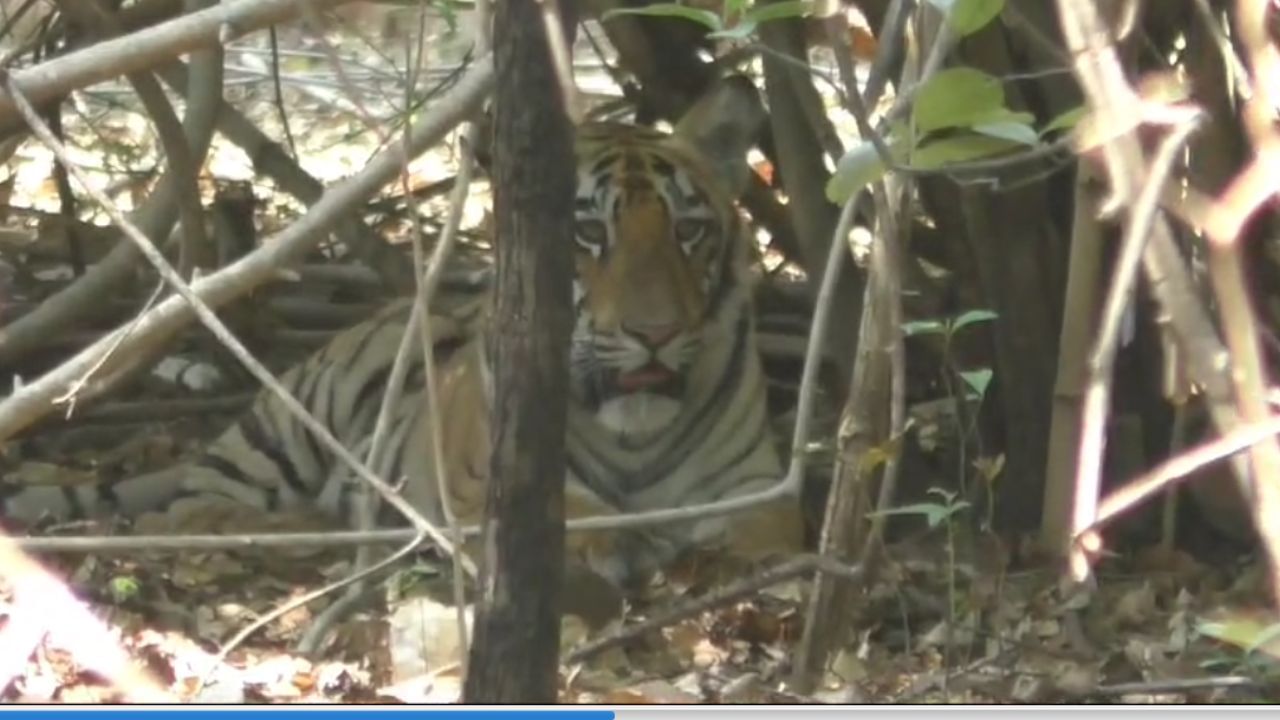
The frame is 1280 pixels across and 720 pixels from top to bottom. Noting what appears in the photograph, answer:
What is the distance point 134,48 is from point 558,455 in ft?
4.52

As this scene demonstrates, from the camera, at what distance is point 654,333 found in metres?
4.67

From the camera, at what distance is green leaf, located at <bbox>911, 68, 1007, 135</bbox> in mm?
2252

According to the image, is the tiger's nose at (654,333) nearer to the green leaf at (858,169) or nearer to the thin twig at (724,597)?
the thin twig at (724,597)

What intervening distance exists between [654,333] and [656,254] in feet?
0.55

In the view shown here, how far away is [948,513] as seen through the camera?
10.4 feet

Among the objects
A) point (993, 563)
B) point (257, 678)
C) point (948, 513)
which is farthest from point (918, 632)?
point (257, 678)

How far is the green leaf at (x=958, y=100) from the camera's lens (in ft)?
7.39

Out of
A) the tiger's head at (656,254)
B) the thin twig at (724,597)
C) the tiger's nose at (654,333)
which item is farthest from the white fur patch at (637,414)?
the thin twig at (724,597)

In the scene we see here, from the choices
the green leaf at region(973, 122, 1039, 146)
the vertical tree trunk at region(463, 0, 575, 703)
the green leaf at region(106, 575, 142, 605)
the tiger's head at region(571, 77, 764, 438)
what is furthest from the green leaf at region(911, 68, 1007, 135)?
the tiger's head at region(571, 77, 764, 438)

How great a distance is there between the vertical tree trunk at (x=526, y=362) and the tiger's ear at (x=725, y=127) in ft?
8.30

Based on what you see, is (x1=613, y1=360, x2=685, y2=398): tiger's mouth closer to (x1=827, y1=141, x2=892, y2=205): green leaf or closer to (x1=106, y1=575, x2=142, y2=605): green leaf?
(x1=106, y1=575, x2=142, y2=605): green leaf

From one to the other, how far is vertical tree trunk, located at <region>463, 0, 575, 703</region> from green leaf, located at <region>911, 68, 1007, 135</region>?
367 millimetres

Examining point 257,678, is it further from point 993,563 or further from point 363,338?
point 363,338

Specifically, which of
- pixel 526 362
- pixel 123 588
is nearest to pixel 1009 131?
pixel 526 362
